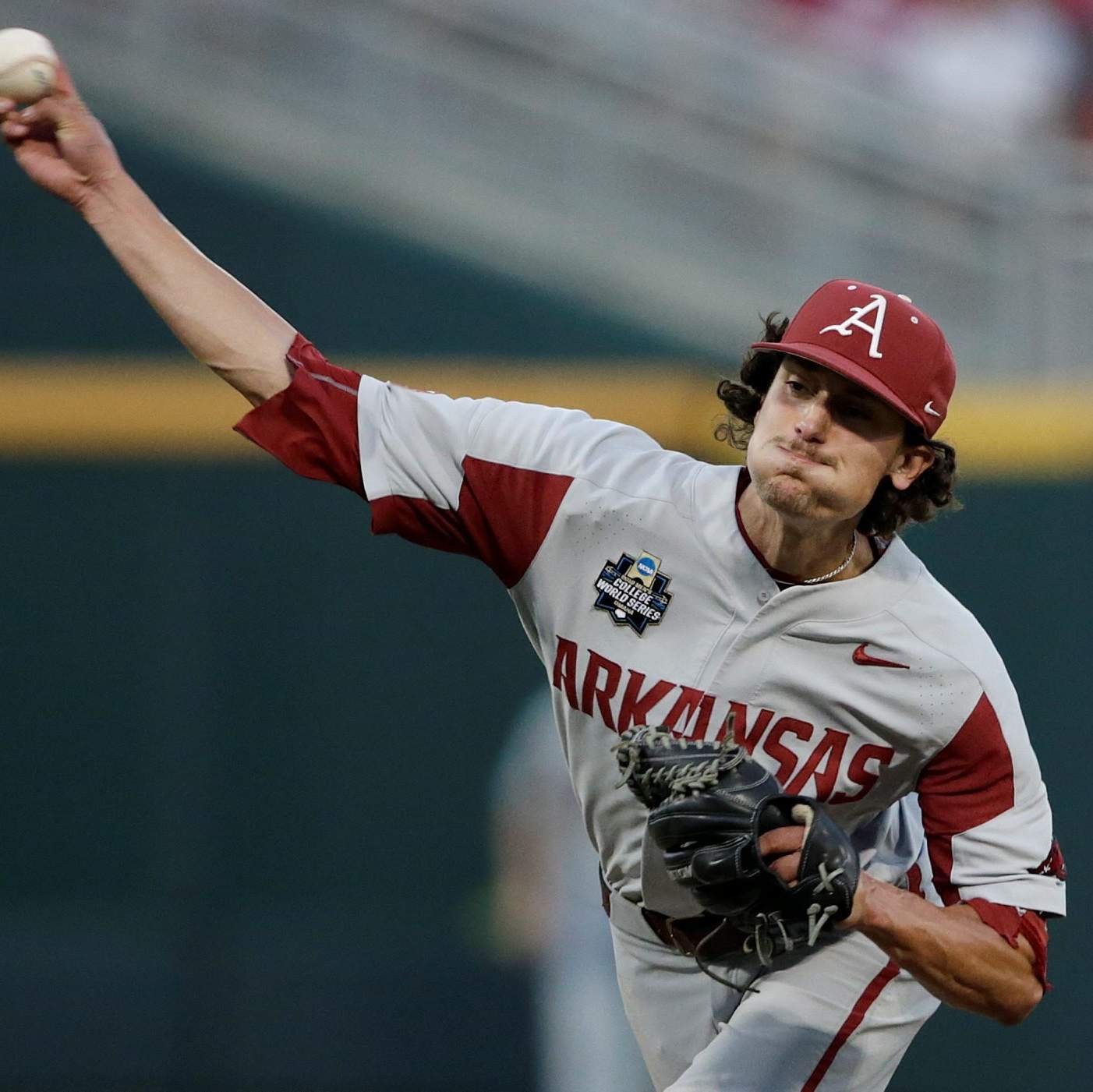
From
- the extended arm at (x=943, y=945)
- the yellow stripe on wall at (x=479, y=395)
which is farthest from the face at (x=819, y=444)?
the yellow stripe on wall at (x=479, y=395)

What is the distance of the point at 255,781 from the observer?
6.32 metres

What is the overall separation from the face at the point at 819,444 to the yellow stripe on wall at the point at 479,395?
2911 mm

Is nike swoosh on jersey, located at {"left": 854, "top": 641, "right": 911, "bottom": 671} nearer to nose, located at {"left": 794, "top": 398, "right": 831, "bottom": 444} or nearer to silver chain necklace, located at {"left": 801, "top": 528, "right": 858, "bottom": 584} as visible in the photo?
silver chain necklace, located at {"left": 801, "top": 528, "right": 858, "bottom": 584}

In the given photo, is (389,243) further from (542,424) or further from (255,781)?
(542,424)

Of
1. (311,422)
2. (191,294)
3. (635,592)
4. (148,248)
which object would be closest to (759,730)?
(635,592)

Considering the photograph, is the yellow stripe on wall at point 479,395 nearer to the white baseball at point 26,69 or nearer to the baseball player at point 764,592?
the baseball player at point 764,592

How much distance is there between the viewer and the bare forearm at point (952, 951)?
2732mm

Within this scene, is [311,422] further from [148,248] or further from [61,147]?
[61,147]

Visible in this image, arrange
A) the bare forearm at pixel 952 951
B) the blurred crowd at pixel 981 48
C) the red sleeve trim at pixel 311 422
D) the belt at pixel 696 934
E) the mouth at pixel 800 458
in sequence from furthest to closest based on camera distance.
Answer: the blurred crowd at pixel 981 48 → the belt at pixel 696 934 → the red sleeve trim at pixel 311 422 → the mouth at pixel 800 458 → the bare forearm at pixel 952 951

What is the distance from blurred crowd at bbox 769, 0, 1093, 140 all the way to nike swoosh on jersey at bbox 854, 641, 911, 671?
4.19m

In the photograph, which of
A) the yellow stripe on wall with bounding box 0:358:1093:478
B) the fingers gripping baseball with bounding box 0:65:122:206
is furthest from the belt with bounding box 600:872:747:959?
the yellow stripe on wall with bounding box 0:358:1093:478

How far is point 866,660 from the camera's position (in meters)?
2.99

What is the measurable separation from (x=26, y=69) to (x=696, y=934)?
1.88m

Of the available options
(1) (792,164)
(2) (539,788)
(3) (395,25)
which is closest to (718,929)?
(2) (539,788)
